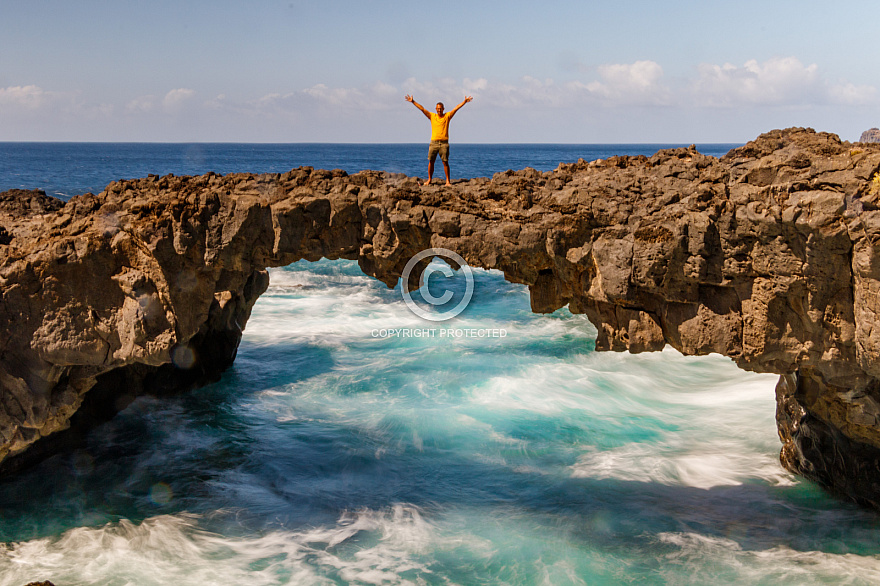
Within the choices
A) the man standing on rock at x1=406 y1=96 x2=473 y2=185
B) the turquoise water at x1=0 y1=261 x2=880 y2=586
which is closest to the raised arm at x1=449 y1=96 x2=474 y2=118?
the man standing on rock at x1=406 y1=96 x2=473 y2=185

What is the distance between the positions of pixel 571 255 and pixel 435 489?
15.5 ft

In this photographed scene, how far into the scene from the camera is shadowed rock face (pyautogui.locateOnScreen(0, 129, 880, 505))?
20.8ft

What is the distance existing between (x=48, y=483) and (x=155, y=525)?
7.50 feet

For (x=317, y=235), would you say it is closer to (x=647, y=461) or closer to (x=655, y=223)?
(x=655, y=223)

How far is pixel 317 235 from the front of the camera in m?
8.43

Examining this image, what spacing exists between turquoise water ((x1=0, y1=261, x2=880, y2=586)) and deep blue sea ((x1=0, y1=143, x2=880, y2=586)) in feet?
0.12

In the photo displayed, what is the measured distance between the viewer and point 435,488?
1012 cm

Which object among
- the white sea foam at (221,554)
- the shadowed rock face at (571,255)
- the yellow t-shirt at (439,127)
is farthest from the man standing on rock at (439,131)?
the white sea foam at (221,554)

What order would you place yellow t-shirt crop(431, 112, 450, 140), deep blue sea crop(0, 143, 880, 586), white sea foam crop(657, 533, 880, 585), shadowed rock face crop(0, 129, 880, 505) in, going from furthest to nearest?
1. yellow t-shirt crop(431, 112, 450, 140)
2. deep blue sea crop(0, 143, 880, 586)
3. white sea foam crop(657, 533, 880, 585)
4. shadowed rock face crop(0, 129, 880, 505)

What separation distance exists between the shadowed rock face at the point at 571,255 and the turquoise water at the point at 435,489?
1260 mm

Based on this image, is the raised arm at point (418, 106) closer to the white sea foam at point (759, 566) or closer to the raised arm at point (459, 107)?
the raised arm at point (459, 107)

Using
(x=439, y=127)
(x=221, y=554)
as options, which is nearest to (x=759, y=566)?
(x=221, y=554)

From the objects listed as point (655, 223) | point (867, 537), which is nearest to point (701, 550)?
point (867, 537)

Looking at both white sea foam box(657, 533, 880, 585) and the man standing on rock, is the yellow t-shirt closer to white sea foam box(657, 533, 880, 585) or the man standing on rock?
the man standing on rock
